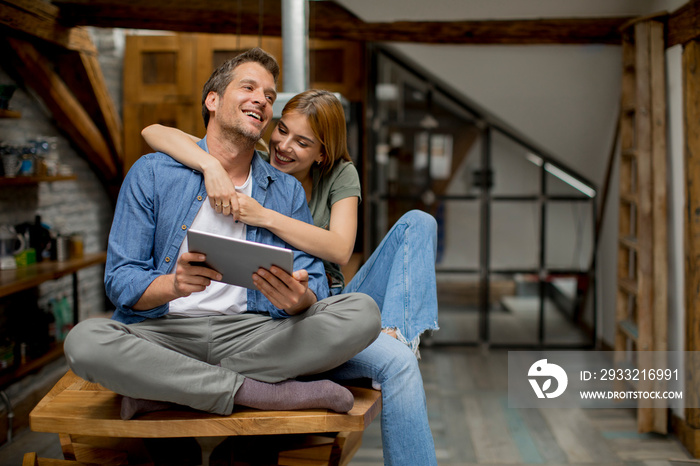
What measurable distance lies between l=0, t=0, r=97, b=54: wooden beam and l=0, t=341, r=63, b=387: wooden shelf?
1650 millimetres

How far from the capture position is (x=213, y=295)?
1.93 meters

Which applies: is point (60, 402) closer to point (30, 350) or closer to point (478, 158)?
point (30, 350)

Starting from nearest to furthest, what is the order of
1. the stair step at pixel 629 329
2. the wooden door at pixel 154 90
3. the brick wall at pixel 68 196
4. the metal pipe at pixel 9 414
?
the metal pipe at pixel 9 414
the stair step at pixel 629 329
the brick wall at pixel 68 196
the wooden door at pixel 154 90

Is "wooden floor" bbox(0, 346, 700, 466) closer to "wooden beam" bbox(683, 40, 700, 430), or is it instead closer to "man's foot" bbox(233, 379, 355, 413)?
"wooden beam" bbox(683, 40, 700, 430)

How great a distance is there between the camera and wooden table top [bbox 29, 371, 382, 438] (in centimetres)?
166

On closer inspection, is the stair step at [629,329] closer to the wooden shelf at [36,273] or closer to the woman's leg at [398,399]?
the woman's leg at [398,399]

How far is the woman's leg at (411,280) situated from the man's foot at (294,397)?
0.37 m

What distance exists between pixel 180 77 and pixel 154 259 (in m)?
3.15

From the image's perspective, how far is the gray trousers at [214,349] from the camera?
159 cm

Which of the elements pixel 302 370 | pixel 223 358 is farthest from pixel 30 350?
pixel 302 370

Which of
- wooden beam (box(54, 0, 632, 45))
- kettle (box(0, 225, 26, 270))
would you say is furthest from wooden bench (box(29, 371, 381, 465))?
wooden beam (box(54, 0, 632, 45))

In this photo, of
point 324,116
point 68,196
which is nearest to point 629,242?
point 324,116

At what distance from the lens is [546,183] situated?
483cm

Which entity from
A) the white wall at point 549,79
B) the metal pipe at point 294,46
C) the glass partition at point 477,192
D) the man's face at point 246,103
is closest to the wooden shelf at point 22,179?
the metal pipe at point 294,46
